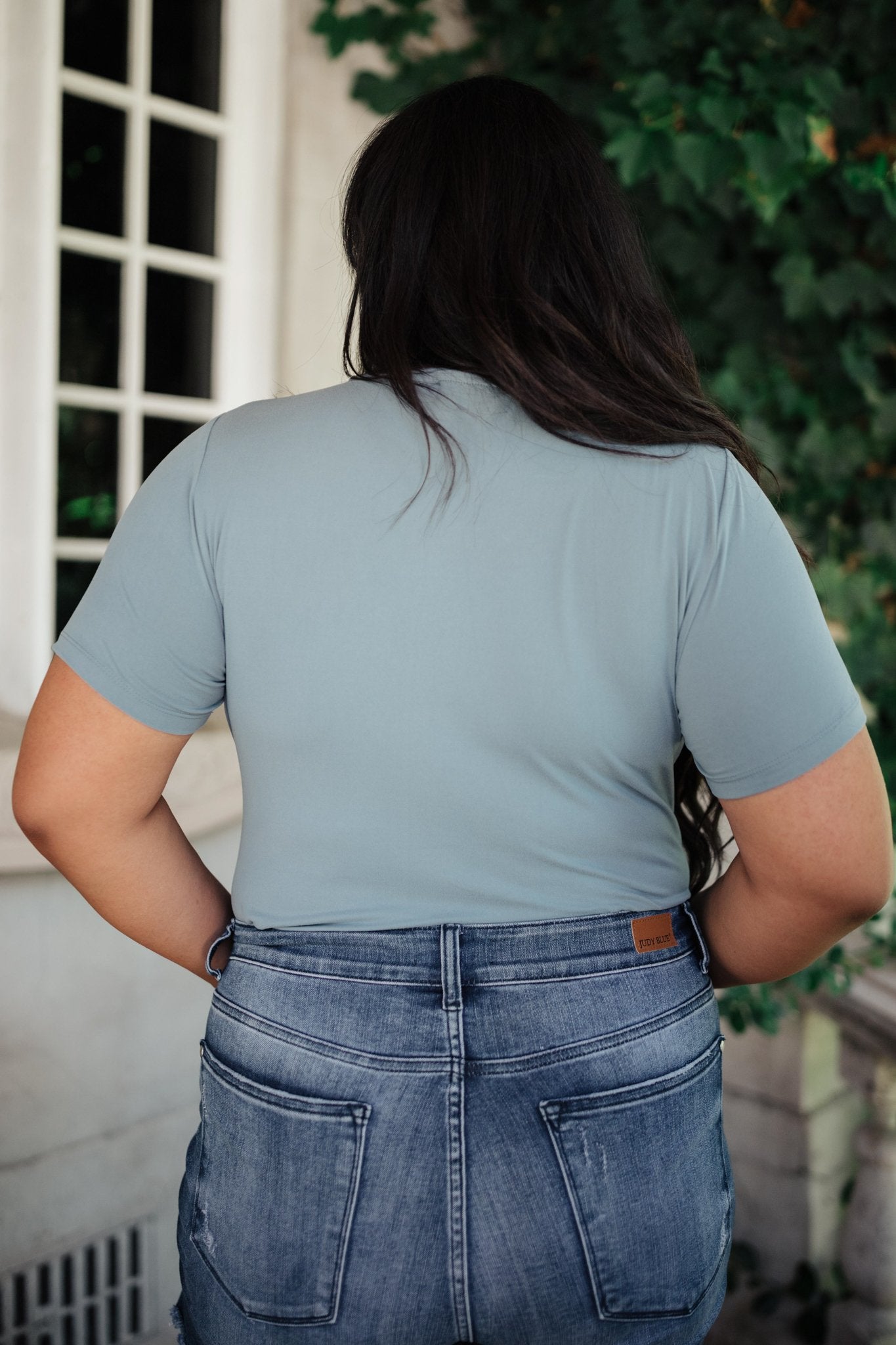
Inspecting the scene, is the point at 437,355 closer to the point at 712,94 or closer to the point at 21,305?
the point at 21,305

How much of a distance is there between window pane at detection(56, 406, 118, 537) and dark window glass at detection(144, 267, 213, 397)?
144 mm

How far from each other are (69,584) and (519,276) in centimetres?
145

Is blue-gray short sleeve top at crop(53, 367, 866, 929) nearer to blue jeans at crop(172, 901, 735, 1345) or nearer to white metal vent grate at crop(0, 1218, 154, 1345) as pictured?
blue jeans at crop(172, 901, 735, 1345)

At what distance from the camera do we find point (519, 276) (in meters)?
0.85

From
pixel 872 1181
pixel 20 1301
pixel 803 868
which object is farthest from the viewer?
pixel 872 1181

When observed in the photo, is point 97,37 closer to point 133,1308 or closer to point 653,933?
point 653,933

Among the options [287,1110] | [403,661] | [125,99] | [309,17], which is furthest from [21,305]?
[287,1110]

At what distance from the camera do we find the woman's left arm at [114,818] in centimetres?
90

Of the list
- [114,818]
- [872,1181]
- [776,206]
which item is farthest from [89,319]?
[872,1181]

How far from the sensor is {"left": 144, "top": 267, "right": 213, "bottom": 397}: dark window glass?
2164mm

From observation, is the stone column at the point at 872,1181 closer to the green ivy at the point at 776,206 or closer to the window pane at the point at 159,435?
the green ivy at the point at 776,206

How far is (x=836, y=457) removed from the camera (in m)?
2.20

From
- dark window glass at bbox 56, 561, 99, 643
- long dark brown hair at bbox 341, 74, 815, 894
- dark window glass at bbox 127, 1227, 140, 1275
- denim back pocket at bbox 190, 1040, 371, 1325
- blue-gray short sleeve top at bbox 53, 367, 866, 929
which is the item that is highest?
long dark brown hair at bbox 341, 74, 815, 894

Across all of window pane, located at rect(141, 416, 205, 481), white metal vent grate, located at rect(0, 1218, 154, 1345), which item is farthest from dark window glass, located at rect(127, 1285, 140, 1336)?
window pane, located at rect(141, 416, 205, 481)
